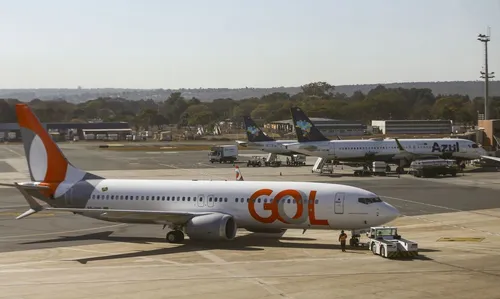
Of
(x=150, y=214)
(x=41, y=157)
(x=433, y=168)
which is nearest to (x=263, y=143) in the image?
(x=433, y=168)

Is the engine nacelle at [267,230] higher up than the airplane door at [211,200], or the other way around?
the airplane door at [211,200]

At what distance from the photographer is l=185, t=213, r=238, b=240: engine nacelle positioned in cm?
4722

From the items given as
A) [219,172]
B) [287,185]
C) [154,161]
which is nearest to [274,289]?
[287,185]

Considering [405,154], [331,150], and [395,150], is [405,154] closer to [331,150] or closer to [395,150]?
[395,150]

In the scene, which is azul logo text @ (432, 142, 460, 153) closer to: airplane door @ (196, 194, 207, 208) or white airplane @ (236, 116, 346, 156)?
white airplane @ (236, 116, 346, 156)

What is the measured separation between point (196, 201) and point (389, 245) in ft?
46.2

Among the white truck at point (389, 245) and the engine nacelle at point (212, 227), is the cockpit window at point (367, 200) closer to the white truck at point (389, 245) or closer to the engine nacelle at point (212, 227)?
the white truck at point (389, 245)

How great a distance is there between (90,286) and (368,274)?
14.2m

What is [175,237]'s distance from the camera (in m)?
49.4

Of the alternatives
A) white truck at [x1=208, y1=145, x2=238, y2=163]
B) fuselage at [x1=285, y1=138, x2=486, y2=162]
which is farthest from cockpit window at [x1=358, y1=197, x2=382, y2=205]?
white truck at [x1=208, y1=145, x2=238, y2=163]

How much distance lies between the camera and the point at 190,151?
6801 inches

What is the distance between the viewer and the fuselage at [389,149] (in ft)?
352

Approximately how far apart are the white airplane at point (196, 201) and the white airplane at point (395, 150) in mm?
59392

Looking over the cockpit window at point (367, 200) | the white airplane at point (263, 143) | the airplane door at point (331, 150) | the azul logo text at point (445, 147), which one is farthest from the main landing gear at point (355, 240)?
the white airplane at point (263, 143)
